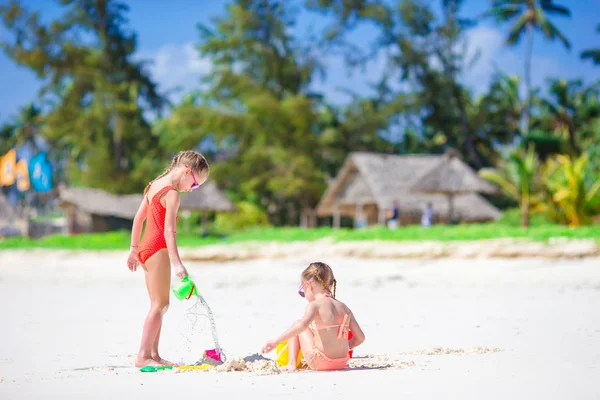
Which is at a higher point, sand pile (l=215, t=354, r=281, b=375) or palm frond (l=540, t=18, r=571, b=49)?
palm frond (l=540, t=18, r=571, b=49)

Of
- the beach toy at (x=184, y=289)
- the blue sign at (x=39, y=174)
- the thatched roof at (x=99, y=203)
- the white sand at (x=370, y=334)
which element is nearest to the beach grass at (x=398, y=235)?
the white sand at (x=370, y=334)

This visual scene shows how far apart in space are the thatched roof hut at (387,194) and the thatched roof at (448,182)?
2.02 metres

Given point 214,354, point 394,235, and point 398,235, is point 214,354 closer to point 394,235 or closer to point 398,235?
point 398,235

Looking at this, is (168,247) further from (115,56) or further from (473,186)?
(115,56)

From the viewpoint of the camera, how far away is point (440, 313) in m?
7.39

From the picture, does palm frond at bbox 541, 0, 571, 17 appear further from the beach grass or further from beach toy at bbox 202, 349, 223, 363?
beach toy at bbox 202, 349, 223, 363

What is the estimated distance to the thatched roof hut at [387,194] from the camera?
2783cm

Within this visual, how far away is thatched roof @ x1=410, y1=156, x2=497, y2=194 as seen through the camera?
24016mm


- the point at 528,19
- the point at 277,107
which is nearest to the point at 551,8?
the point at 528,19

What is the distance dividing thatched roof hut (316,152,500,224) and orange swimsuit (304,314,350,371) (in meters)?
22.7

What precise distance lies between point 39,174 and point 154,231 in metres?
21.7

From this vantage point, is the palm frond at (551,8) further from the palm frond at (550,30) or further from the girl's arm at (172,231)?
the girl's arm at (172,231)

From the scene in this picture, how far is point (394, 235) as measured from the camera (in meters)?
16.3

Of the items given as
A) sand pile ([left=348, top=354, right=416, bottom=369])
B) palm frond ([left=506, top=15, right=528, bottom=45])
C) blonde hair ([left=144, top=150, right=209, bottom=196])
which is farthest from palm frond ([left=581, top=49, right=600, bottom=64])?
blonde hair ([left=144, top=150, right=209, bottom=196])
